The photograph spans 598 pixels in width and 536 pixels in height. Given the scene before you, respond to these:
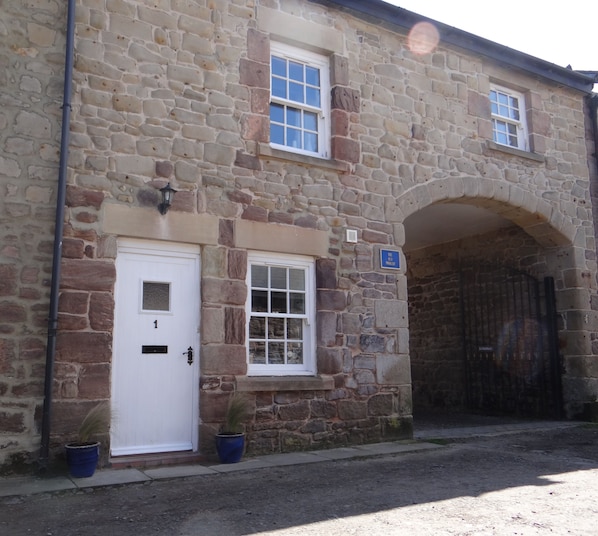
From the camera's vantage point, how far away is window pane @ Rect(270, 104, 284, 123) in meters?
7.70

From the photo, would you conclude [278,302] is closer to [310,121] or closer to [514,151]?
[310,121]

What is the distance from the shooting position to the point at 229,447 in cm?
629

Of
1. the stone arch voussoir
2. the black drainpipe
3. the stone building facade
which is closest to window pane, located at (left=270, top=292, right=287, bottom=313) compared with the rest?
the stone building facade

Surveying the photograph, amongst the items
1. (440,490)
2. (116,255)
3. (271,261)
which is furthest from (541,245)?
(116,255)

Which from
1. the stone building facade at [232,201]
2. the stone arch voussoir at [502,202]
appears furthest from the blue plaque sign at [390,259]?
the stone arch voussoir at [502,202]

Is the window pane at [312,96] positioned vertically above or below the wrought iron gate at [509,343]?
above

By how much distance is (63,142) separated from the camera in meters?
6.09

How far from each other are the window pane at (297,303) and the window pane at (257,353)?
57cm

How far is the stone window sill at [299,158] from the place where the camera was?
7.28 metres

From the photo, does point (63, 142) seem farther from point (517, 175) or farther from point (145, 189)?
point (517, 175)

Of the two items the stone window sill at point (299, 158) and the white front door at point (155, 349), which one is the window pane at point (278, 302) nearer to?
the white front door at point (155, 349)

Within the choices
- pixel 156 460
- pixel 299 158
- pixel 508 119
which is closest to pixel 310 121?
pixel 299 158

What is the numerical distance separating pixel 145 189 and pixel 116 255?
796mm

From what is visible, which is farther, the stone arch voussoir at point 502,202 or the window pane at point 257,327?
the stone arch voussoir at point 502,202
